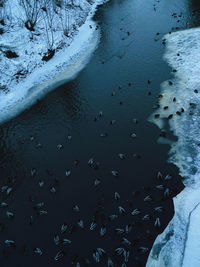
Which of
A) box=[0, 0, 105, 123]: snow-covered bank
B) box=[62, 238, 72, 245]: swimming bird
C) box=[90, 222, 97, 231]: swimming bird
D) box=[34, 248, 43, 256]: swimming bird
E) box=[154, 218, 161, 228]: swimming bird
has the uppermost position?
box=[0, 0, 105, 123]: snow-covered bank

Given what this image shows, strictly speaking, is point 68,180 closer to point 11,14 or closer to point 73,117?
point 73,117

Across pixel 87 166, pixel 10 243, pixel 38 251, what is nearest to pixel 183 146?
pixel 87 166

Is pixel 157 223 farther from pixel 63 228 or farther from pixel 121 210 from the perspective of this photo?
pixel 63 228

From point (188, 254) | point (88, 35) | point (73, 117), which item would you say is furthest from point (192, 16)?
point (188, 254)

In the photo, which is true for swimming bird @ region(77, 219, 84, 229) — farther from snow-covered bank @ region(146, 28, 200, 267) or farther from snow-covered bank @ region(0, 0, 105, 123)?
snow-covered bank @ region(0, 0, 105, 123)

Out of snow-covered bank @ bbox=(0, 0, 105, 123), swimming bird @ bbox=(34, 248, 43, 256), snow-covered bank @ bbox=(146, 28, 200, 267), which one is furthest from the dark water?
snow-covered bank @ bbox=(0, 0, 105, 123)

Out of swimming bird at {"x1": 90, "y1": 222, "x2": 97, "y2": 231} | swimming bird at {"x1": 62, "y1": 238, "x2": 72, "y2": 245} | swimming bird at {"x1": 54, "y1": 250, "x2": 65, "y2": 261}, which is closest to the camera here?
swimming bird at {"x1": 54, "y1": 250, "x2": 65, "y2": 261}

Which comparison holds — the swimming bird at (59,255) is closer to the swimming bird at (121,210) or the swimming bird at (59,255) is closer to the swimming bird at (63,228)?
the swimming bird at (63,228)
